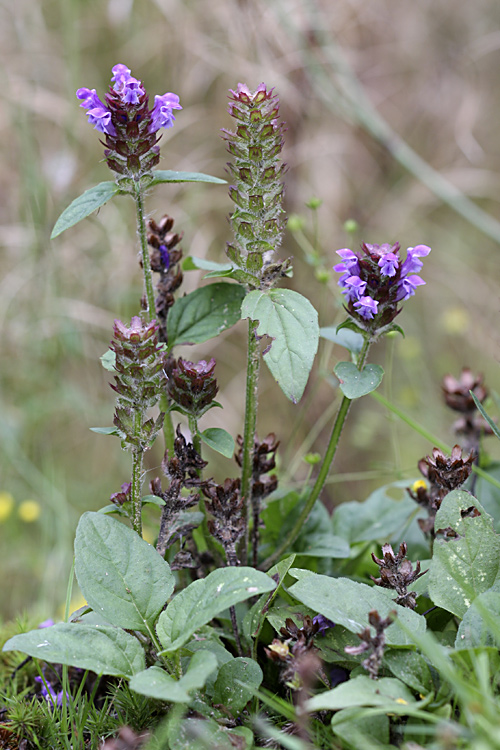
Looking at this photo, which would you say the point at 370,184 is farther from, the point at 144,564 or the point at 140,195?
the point at 144,564

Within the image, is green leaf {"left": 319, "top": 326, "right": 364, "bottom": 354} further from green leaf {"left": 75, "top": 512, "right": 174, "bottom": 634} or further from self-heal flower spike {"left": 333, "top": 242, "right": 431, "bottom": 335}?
green leaf {"left": 75, "top": 512, "right": 174, "bottom": 634}

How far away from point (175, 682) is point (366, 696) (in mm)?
242

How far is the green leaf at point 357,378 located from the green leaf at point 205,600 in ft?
1.14

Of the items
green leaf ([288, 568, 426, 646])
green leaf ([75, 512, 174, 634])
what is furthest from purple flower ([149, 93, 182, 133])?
green leaf ([288, 568, 426, 646])

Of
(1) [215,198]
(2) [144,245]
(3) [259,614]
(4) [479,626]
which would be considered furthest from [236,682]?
(1) [215,198]

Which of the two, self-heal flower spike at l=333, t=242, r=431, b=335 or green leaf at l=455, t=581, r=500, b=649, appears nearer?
green leaf at l=455, t=581, r=500, b=649

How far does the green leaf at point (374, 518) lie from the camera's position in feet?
4.82

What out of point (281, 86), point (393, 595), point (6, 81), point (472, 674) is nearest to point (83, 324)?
point (6, 81)

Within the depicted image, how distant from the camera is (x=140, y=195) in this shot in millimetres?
1202

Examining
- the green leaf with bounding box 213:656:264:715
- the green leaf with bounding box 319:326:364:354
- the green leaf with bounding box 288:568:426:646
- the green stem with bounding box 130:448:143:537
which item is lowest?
the green leaf with bounding box 213:656:264:715

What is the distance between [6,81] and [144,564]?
2.54 meters

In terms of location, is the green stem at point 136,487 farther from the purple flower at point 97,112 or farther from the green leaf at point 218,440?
the purple flower at point 97,112

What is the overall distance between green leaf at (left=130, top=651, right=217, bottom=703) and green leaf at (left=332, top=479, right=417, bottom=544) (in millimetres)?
647

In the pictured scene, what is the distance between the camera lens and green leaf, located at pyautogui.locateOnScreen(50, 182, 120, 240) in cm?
111
